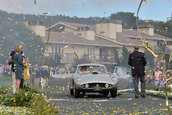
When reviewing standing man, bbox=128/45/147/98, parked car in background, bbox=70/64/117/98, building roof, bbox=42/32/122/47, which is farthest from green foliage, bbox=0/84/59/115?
building roof, bbox=42/32/122/47

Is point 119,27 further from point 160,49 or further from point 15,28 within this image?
point 15,28

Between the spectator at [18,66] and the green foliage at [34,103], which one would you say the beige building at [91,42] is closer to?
the spectator at [18,66]

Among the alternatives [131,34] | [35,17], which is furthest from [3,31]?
[35,17]

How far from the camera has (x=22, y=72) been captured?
16984 mm

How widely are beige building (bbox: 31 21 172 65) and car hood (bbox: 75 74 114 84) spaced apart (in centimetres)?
5430

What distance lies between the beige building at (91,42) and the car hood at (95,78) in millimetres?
54296

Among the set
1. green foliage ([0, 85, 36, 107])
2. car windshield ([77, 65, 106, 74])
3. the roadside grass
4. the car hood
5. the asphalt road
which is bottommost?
the roadside grass

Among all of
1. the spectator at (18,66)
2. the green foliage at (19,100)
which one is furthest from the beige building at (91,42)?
the green foliage at (19,100)

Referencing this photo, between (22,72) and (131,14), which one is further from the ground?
(131,14)

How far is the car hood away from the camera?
18641 millimetres

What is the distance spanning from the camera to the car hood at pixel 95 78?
1864 centimetres

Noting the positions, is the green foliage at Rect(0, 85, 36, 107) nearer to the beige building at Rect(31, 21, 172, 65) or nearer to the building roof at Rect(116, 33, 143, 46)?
the beige building at Rect(31, 21, 172, 65)

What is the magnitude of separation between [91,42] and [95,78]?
210ft

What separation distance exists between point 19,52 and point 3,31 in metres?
65.4
